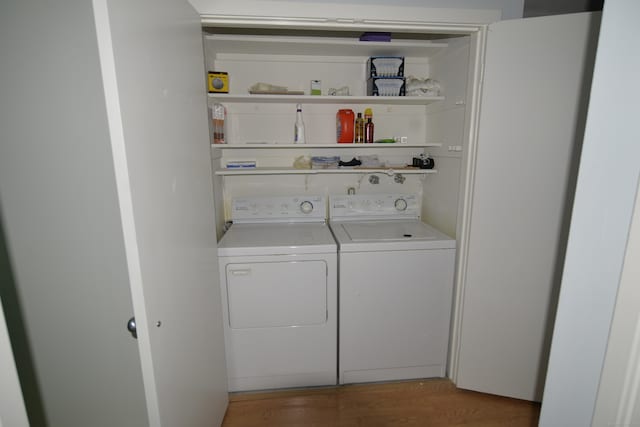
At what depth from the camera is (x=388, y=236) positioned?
1.96 meters

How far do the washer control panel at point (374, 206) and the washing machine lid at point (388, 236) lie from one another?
82 mm

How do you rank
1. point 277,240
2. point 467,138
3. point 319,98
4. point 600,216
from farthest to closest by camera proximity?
point 319,98, point 277,240, point 467,138, point 600,216

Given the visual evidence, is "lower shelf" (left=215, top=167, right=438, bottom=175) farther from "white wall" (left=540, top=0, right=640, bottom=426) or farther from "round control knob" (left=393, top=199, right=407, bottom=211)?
"white wall" (left=540, top=0, right=640, bottom=426)

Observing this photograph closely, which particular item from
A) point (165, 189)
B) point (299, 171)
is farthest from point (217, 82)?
point (165, 189)

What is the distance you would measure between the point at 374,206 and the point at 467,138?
33.1 inches

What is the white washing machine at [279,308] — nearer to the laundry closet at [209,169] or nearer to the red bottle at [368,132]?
the laundry closet at [209,169]

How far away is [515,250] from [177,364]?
1760 millimetres

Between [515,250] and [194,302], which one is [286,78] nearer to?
[194,302]

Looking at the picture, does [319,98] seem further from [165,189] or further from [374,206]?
[165,189]

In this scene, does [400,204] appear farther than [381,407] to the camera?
Yes

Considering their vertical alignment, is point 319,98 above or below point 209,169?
above

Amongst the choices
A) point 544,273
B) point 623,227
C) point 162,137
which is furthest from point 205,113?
point 544,273

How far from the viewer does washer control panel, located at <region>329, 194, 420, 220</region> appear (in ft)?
7.63

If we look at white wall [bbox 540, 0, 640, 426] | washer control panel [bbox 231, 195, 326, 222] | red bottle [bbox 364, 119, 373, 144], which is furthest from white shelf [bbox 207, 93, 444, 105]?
white wall [bbox 540, 0, 640, 426]
